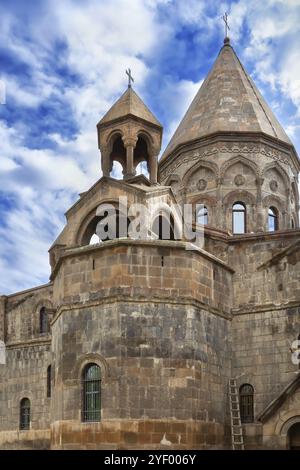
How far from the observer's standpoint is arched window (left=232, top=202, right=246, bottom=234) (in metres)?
24.6

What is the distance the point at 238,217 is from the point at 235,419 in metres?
8.43

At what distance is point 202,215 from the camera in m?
25.1

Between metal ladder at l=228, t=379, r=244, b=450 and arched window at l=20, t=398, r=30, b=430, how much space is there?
8.92m

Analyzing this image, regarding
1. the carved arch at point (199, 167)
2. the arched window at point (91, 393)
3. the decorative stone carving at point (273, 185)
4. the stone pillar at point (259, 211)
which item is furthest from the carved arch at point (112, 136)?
the decorative stone carving at point (273, 185)

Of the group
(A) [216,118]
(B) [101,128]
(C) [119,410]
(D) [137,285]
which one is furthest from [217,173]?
(C) [119,410]

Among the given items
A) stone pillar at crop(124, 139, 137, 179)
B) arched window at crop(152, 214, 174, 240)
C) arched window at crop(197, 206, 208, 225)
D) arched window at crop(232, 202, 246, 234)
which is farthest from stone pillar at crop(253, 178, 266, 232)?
stone pillar at crop(124, 139, 137, 179)

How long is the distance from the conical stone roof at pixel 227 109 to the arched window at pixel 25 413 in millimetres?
10207

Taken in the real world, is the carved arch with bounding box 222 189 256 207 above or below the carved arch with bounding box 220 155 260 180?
below

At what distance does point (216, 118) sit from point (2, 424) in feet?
43.7

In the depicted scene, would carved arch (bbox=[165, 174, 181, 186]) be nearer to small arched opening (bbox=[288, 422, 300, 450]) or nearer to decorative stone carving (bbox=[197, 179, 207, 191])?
decorative stone carving (bbox=[197, 179, 207, 191])
